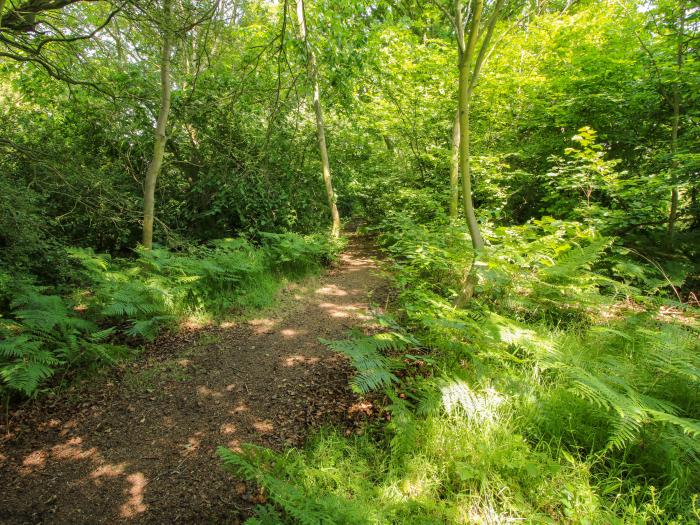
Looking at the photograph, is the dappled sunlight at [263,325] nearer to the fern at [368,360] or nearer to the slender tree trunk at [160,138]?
the fern at [368,360]

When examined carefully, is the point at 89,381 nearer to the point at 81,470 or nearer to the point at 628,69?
the point at 81,470

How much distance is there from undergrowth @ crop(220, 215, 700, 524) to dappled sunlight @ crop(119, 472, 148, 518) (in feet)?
2.31

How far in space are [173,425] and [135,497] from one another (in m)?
0.74

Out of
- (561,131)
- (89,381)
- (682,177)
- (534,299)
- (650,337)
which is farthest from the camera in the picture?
(561,131)

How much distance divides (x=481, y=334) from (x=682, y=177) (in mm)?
4914

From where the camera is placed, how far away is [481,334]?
318 centimetres

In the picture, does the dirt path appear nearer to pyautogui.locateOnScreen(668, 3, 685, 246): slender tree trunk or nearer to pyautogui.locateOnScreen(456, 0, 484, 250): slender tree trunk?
pyautogui.locateOnScreen(456, 0, 484, 250): slender tree trunk

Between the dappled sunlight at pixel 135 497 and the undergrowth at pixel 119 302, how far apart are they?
1.33 m

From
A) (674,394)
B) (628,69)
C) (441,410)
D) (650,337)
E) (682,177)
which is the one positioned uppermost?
(628,69)

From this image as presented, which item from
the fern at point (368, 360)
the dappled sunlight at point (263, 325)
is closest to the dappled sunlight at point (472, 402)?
the fern at point (368, 360)

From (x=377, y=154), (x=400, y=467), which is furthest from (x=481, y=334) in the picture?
(x=377, y=154)

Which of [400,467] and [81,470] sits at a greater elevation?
[400,467]

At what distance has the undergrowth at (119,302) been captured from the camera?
3381 mm

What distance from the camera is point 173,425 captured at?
3.21 meters
